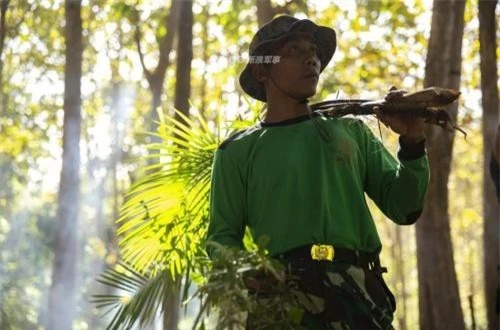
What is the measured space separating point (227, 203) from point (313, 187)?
0.28 m

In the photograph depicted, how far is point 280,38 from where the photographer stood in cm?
304

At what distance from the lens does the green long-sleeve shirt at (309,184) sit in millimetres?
2781

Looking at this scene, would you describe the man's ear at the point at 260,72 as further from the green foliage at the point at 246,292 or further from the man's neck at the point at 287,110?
the green foliage at the point at 246,292

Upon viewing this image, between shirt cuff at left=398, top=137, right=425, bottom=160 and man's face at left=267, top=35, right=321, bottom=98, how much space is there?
0.34 m

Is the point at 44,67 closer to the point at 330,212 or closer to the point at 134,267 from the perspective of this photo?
the point at 134,267

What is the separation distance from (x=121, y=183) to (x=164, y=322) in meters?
18.0

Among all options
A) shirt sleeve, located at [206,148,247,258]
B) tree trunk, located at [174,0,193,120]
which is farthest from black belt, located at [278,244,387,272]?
tree trunk, located at [174,0,193,120]

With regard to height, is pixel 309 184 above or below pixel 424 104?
below

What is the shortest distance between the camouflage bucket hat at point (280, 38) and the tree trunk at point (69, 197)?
799 centimetres

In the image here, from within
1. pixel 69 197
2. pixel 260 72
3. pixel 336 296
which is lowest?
pixel 69 197

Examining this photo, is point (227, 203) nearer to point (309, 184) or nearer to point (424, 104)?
point (309, 184)

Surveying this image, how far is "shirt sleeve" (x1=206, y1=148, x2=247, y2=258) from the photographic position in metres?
2.85

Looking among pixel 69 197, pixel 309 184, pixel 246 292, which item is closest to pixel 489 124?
pixel 309 184

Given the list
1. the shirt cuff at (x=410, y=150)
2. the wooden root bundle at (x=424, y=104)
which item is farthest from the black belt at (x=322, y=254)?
the wooden root bundle at (x=424, y=104)
